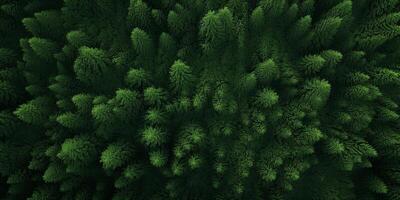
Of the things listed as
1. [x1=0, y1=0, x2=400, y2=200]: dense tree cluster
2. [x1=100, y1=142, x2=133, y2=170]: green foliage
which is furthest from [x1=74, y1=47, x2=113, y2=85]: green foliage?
[x1=100, y1=142, x2=133, y2=170]: green foliage

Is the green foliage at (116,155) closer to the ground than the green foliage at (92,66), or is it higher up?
closer to the ground

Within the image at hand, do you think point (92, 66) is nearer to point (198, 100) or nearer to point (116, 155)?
point (116, 155)

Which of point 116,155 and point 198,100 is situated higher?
point 198,100

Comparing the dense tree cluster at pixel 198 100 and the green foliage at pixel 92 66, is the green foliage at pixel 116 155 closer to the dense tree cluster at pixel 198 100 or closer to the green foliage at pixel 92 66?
the dense tree cluster at pixel 198 100

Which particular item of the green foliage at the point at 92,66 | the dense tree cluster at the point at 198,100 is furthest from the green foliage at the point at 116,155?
the green foliage at the point at 92,66

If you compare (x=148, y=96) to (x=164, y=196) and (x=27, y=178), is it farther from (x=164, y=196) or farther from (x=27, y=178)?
(x=27, y=178)

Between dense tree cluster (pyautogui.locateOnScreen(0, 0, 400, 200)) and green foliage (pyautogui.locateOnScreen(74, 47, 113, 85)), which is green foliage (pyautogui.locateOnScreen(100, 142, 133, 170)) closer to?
dense tree cluster (pyautogui.locateOnScreen(0, 0, 400, 200))

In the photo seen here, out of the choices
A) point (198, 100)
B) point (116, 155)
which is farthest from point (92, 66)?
point (198, 100)

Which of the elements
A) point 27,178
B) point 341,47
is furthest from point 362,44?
point 27,178
